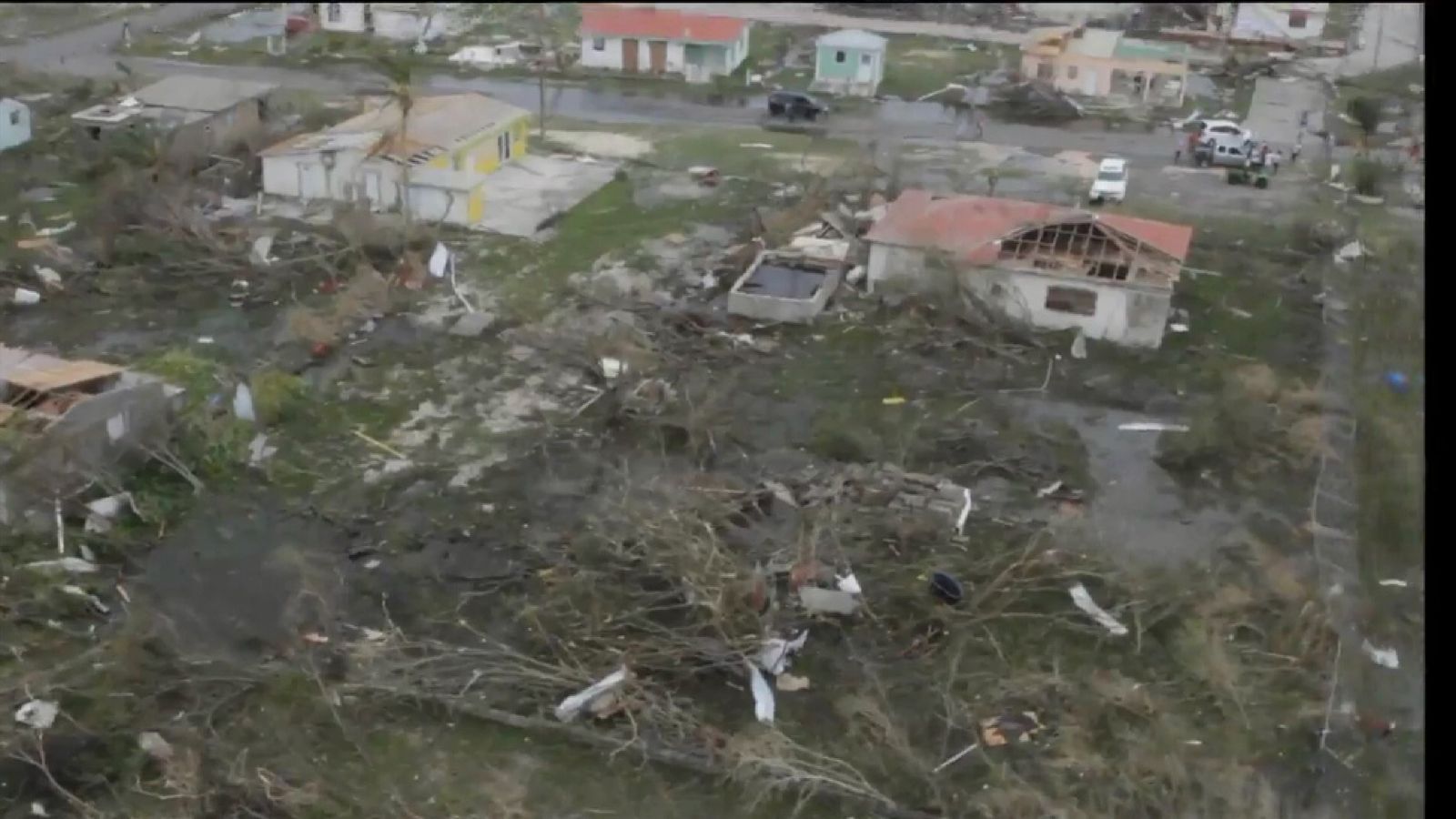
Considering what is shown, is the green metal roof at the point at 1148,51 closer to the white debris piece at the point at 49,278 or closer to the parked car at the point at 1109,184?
the parked car at the point at 1109,184

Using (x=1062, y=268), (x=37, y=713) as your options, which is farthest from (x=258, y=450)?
(x=1062, y=268)

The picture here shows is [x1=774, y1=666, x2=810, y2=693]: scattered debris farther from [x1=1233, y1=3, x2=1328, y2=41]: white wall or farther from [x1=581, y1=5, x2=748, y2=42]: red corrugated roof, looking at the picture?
[x1=1233, y1=3, x2=1328, y2=41]: white wall

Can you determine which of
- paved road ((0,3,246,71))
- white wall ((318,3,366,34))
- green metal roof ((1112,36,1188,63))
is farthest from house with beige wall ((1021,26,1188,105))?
paved road ((0,3,246,71))

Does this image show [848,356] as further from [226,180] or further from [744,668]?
[226,180]

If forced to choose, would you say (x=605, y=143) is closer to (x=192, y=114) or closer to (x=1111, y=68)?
(x=192, y=114)

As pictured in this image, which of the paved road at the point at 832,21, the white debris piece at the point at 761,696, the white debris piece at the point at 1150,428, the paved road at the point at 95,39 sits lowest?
the white debris piece at the point at 761,696

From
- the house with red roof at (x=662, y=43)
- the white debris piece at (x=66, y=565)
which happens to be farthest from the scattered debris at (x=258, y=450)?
the house with red roof at (x=662, y=43)
